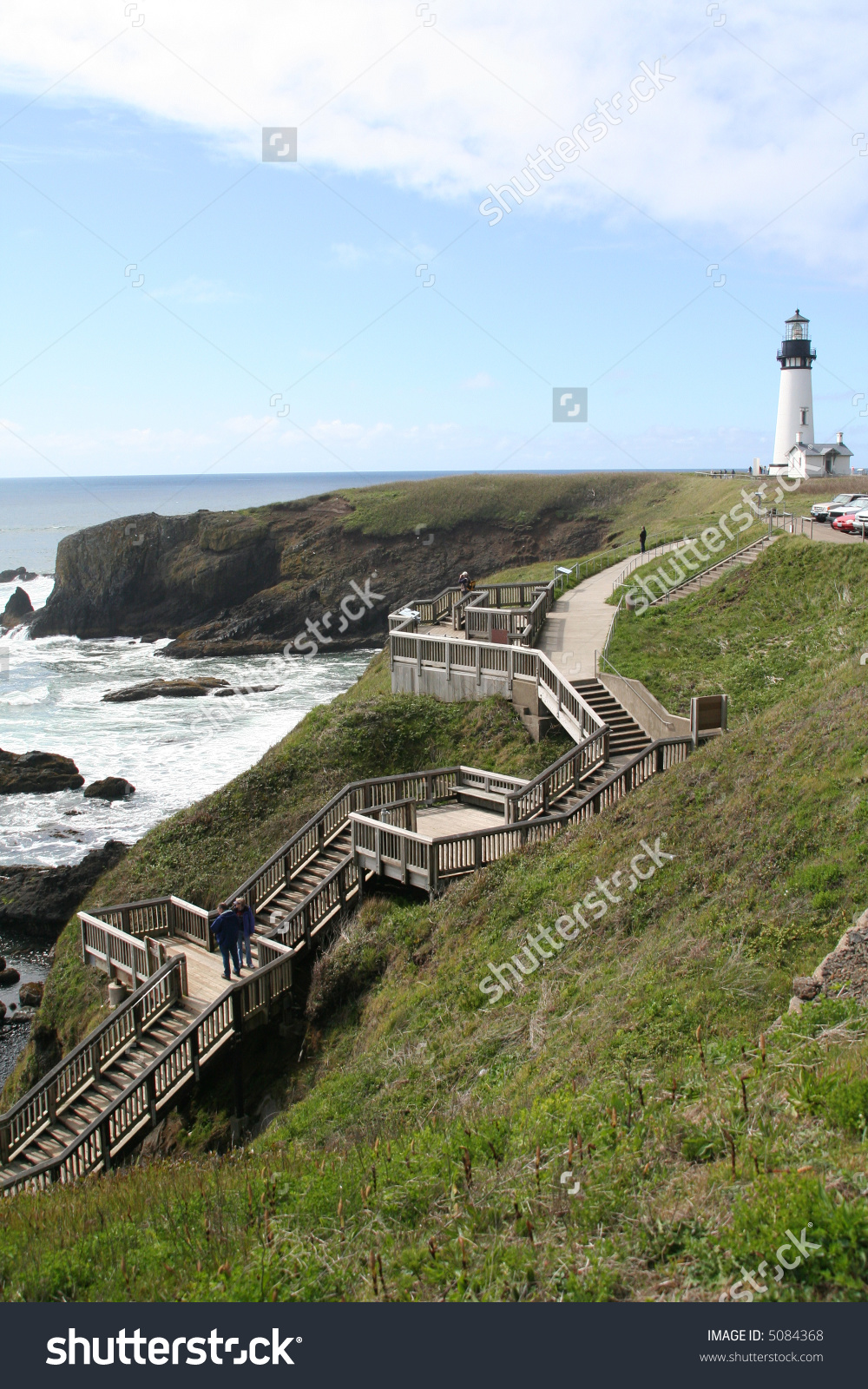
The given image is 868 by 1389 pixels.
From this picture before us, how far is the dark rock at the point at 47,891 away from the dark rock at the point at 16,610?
60446 mm

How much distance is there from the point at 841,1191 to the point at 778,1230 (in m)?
0.53

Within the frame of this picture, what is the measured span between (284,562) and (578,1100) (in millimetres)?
73120

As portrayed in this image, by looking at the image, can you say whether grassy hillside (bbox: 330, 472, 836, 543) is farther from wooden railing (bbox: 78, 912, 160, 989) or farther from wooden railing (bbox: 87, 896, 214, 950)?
wooden railing (bbox: 78, 912, 160, 989)

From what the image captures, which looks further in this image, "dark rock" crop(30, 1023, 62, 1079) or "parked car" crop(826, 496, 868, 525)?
"parked car" crop(826, 496, 868, 525)

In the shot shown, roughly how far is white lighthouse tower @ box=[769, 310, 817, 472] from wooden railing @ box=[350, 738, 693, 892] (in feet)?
198

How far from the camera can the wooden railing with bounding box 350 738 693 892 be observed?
55.3 ft

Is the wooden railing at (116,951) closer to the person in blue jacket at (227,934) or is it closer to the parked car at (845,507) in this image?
the person in blue jacket at (227,934)

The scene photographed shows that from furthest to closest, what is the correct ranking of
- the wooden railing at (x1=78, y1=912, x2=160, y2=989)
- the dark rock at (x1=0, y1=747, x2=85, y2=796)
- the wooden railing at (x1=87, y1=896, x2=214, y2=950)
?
the dark rock at (x1=0, y1=747, x2=85, y2=796)
the wooden railing at (x1=87, y1=896, x2=214, y2=950)
the wooden railing at (x1=78, y1=912, x2=160, y2=989)

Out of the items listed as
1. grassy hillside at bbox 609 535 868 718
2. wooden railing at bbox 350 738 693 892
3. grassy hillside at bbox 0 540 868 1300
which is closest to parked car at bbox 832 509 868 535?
grassy hillside at bbox 609 535 868 718

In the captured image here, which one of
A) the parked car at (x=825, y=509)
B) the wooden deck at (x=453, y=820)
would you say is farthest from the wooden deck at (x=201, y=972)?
the parked car at (x=825, y=509)

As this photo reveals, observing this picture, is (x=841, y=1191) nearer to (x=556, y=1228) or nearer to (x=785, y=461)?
(x=556, y=1228)

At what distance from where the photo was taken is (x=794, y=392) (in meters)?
71.9

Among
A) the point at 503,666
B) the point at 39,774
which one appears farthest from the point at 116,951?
the point at 39,774

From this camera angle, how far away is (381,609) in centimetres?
7538
